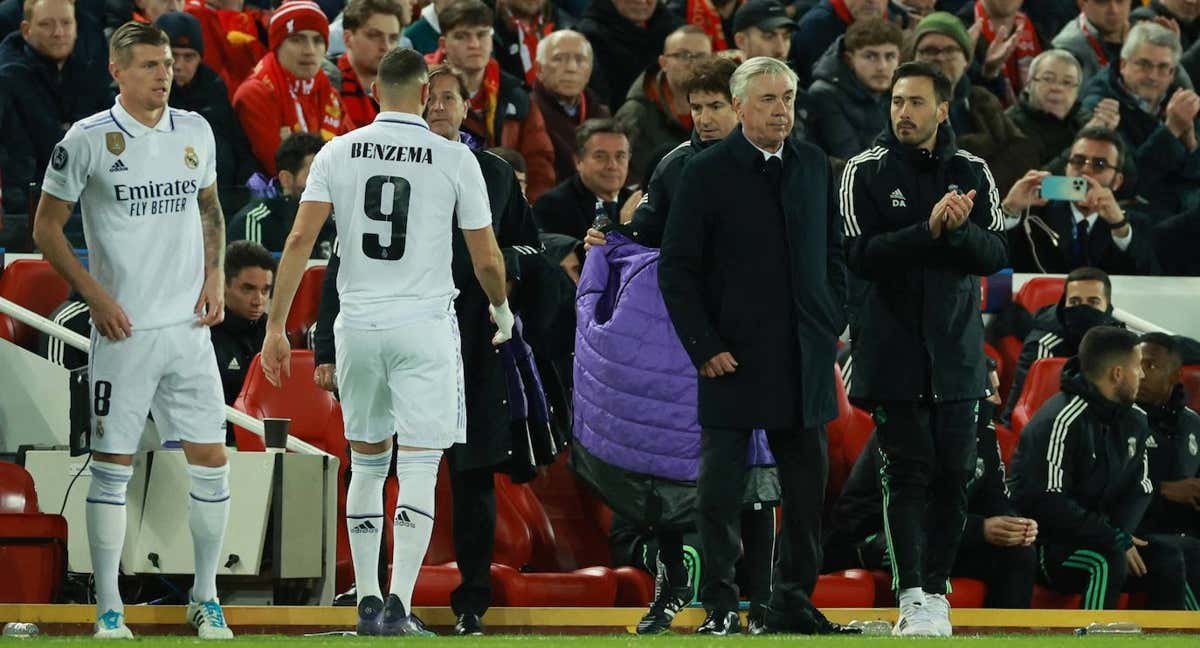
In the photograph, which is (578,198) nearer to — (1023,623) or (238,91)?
(238,91)

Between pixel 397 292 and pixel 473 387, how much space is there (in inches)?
28.3

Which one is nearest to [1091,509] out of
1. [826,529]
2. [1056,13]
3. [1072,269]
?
[826,529]

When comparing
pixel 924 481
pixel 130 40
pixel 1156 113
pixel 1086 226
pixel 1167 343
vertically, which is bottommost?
pixel 924 481

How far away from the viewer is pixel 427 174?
704 cm

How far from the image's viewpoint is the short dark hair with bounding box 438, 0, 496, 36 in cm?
1141

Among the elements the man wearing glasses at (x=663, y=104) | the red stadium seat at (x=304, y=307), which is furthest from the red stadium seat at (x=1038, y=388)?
the red stadium seat at (x=304, y=307)

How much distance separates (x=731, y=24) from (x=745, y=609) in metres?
7.18

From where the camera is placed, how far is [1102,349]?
31.1ft

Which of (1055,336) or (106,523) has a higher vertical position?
(1055,336)

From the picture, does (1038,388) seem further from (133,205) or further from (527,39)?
(133,205)

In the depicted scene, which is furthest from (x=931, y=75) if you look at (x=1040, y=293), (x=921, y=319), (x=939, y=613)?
(x=1040, y=293)

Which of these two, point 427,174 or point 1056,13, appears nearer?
point 427,174

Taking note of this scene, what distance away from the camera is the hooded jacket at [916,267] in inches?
295

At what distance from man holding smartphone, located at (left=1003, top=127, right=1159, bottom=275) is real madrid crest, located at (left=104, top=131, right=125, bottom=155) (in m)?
5.79
